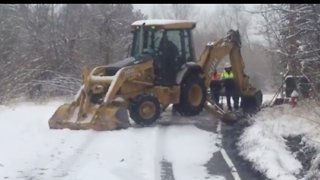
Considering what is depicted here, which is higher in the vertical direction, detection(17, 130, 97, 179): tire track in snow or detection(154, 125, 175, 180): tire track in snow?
detection(17, 130, 97, 179): tire track in snow

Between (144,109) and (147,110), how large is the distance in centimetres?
10

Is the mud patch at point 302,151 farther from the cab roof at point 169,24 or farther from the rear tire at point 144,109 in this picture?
the cab roof at point 169,24

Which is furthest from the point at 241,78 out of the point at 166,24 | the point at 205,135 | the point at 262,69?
the point at 262,69

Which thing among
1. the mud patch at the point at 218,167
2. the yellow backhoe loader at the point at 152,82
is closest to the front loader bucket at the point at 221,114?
the yellow backhoe loader at the point at 152,82

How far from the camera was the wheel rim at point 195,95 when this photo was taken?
1709cm

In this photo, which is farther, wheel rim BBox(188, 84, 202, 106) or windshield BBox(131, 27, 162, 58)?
wheel rim BBox(188, 84, 202, 106)

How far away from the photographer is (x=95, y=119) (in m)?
14.5

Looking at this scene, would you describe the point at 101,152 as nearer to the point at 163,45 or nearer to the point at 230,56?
the point at 163,45

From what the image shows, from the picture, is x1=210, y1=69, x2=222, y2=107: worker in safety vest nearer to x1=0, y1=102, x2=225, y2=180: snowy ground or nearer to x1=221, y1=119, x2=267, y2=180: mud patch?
x1=221, y1=119, x2=267, y2=180: mud patch

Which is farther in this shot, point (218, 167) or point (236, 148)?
point (236, 148)

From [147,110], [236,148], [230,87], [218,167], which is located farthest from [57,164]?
[230,87]

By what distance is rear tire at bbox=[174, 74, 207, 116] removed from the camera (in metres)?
16.9

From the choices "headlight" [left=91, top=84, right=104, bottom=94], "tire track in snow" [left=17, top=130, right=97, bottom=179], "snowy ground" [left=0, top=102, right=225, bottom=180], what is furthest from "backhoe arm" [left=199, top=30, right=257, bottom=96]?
"tire track in snow" [left=17, top=130, right=97, bottom=179]

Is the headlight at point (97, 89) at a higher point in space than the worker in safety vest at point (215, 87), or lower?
higher
